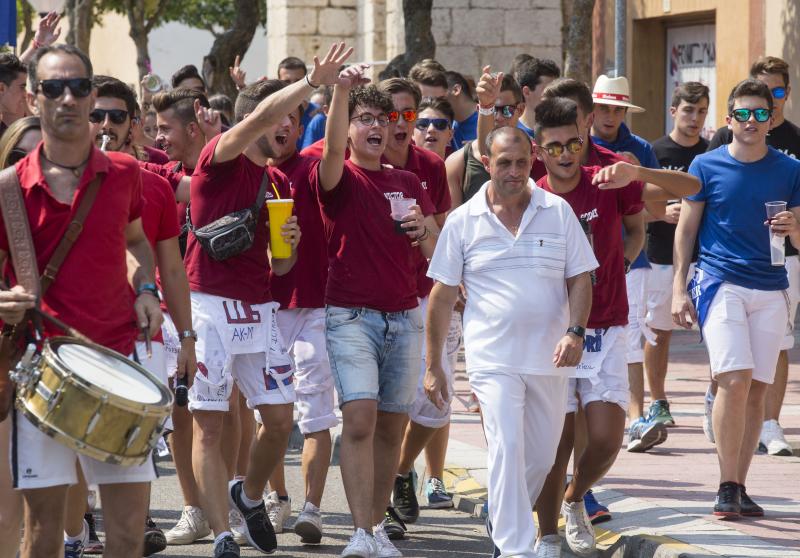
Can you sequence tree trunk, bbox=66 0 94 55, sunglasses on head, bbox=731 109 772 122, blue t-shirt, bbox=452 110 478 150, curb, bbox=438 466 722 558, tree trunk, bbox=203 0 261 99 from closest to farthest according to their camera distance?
curb, bbox=438 466 722 558, sunglasses on head, bbox=731 109 772 122, blue t-shirt, bbox=452 110 478 150, tree trunk, bbox=203 0 261 99, tree trunk, bbox=66 0 94 55

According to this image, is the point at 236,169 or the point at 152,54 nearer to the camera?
the point at 236,169

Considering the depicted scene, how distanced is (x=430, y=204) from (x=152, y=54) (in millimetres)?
52837

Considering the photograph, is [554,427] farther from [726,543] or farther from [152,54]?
[152,54]

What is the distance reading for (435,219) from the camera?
8.50 m

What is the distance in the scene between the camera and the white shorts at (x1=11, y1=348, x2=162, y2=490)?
5.48 m

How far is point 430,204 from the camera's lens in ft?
26.3

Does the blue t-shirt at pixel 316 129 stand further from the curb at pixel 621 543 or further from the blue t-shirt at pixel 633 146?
the curb at pixel 621 543

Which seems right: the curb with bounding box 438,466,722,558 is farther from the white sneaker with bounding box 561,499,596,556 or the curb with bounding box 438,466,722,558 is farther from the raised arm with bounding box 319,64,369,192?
the raised arm with bounding box 319,64,369,192

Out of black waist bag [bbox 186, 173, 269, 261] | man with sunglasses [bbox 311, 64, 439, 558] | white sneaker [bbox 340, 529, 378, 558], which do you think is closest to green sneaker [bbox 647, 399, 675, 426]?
man with sunglasses [bbox 311, 64, 439, 558]

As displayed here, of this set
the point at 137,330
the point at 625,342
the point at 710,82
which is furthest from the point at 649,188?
the point at 710,82

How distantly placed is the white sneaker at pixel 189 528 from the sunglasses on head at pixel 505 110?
321cm

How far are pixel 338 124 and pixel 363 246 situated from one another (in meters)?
0.62

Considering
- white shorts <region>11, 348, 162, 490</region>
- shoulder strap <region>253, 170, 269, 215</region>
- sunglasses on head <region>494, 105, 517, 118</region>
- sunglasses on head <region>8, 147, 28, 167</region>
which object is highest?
sunglasses on head <region>8, 147, 28, 167</region>

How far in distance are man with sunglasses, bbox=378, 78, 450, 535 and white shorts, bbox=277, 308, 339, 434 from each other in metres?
0.62
